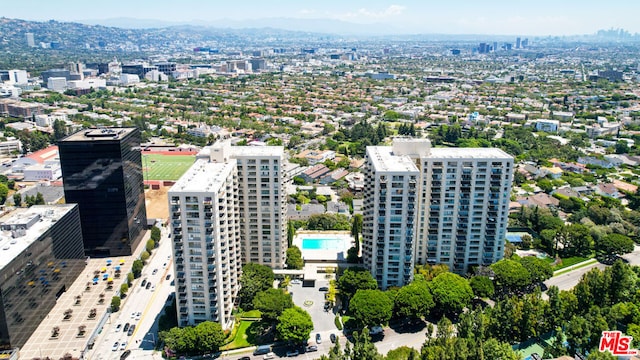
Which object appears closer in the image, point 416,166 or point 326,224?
point 416,166

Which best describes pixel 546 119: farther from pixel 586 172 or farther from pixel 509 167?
pixel 509 167

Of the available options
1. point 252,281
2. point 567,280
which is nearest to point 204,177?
point 252,281

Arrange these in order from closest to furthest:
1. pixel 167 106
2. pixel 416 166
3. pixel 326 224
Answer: pixel 416 166 < pixel 326 224 < pixel 167 106

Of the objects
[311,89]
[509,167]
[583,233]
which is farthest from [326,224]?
[311,89]

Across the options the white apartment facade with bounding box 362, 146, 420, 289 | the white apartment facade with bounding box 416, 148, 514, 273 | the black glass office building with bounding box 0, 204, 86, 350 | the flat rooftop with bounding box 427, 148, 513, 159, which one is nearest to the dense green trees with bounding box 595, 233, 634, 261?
the white apartment facade with bounding box 416, 148, 514, 273
